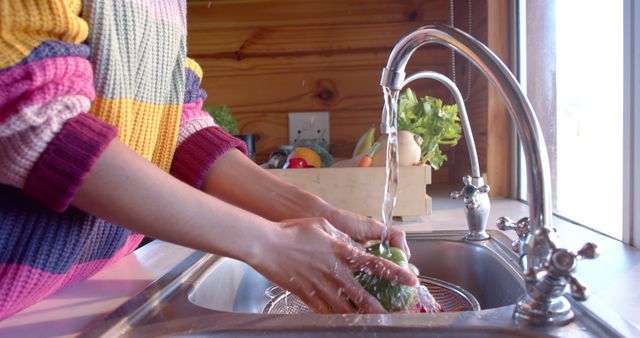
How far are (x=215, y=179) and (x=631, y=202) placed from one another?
678mm

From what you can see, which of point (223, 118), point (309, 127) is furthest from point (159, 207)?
point (309, 127)

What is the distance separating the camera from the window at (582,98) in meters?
1.04

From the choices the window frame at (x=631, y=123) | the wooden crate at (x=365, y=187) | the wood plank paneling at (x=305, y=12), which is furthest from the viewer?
the wood plank paneling at (x=305, y=12)

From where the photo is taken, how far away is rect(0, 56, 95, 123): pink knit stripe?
0.49 m

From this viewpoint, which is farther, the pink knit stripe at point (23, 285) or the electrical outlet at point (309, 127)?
the electrical outlet at point (309, 127)

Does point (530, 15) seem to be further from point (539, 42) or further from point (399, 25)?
point (399, 25)

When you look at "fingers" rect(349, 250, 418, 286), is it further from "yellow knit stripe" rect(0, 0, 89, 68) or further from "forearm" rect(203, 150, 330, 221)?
"yellow knit stripe" rect(0, 0, 89, 68)

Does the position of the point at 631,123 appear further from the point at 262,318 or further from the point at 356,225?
the point at 262,318

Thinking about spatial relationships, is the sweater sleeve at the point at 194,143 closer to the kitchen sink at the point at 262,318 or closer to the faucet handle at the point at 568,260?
the kitchen sink at the point at 262,318

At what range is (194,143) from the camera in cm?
88

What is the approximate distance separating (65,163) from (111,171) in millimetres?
39

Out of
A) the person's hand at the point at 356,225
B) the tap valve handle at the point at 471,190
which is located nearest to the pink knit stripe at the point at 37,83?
the person's hand at the point at 356,225

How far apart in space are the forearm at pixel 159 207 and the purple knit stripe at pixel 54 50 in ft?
0.31

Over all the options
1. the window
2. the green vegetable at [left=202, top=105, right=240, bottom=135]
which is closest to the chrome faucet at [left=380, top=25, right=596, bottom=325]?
the window
